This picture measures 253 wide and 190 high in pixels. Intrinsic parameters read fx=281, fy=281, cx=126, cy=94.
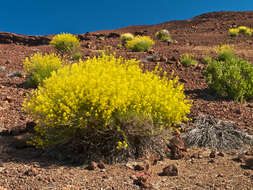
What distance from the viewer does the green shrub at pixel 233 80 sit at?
7387 mm

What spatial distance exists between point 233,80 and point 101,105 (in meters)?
5.03

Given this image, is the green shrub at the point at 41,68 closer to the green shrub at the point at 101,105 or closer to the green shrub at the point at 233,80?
the green shrub at the point at 101,105

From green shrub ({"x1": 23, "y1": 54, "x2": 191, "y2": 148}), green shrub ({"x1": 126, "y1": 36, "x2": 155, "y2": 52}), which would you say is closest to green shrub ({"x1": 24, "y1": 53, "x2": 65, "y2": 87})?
green shrub ({"x1": 23, "y1": 54, "x2": 191, "y2": 148})

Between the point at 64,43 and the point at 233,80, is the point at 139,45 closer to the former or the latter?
the point at 64,43

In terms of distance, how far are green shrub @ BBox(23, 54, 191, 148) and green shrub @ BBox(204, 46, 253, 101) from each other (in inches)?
146

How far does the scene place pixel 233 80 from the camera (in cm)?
759

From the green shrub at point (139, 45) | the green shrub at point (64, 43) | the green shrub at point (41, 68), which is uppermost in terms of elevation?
the green shrub at point (64, 43)

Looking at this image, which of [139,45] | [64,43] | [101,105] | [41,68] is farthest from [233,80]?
[64,43]

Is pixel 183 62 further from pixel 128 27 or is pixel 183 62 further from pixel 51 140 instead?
pixel 128 27

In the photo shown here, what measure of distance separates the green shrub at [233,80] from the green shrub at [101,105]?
3.71 m

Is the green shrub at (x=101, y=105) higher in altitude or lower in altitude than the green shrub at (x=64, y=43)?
lower

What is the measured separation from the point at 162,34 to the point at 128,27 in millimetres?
18557

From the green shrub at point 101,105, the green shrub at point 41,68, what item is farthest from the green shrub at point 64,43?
the green shrub at point 101,105

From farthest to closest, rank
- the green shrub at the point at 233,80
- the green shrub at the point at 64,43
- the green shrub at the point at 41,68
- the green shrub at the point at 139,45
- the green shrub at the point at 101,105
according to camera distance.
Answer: the green shrub at the point at 64,43, the green shrub at the point at 139,45, the green shrub at the point at 41,68, the green shrub at the point at 233,80, the green shrub at the point at 101,105
